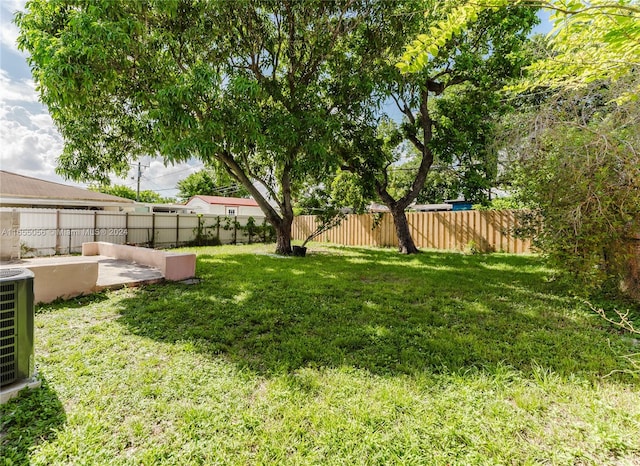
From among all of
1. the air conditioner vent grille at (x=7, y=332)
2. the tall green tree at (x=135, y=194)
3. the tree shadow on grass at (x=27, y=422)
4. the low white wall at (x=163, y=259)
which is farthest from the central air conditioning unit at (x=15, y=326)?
the tall green tree at (x=135, y=194)

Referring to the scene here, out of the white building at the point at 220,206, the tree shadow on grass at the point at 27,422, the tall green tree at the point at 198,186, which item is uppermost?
the tall green tree at the point at 198,186

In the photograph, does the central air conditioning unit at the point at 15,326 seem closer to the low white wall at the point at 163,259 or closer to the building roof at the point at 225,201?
the low white wall at the point at 163,259

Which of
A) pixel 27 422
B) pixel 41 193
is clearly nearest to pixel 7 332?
pixel 27 422

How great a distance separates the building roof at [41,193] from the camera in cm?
858

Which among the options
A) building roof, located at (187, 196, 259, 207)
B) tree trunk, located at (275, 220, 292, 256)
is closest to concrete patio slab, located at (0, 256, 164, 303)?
tree trunk, located at (275, 220, 292, 256)

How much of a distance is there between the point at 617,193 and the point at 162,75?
700cm

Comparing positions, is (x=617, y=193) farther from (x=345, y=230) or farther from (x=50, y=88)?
(x=345, y=230)

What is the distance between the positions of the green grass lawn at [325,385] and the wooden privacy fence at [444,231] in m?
4.83

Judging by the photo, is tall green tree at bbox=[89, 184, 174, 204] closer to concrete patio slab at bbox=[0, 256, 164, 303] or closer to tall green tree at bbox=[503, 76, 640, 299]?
concrete patio slab at bbox=[0, 256, 164, 303]

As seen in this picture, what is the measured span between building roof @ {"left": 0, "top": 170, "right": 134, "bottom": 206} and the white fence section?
726 millimetres

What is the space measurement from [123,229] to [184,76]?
8.09 m

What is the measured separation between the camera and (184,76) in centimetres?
464

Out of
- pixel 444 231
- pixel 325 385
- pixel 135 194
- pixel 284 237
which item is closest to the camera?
pixel 325 385

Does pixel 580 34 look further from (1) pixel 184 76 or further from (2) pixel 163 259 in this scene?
(2) pixel 163 259
